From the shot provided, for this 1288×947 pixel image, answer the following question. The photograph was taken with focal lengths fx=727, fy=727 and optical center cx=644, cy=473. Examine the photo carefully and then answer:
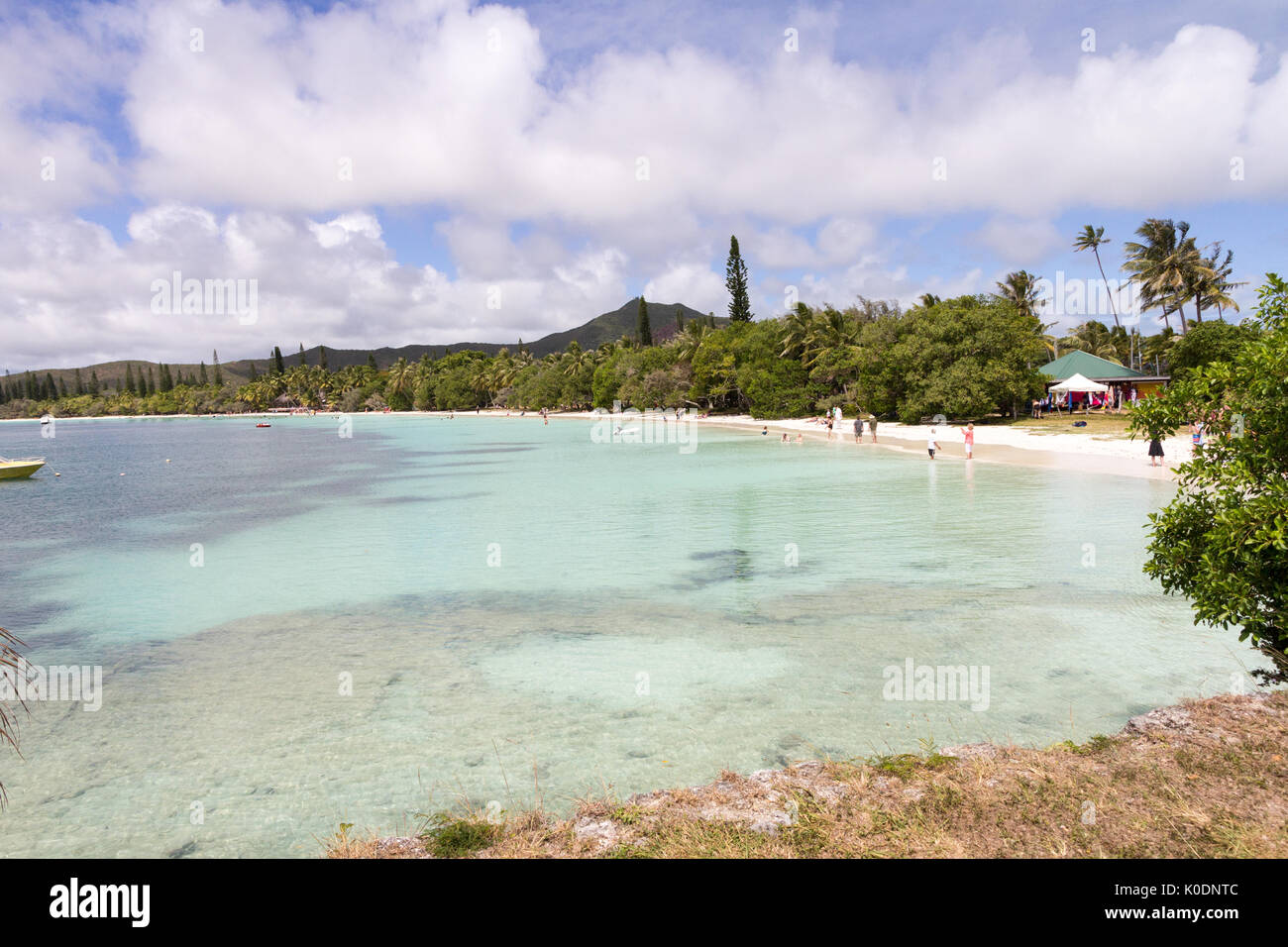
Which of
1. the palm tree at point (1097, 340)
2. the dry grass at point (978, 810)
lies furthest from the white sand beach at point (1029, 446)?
the palm tree at point (1097, 340)

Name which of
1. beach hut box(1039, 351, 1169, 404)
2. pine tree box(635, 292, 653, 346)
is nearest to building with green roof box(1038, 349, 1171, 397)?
beach hut box(1039, 351, 1169, 404)

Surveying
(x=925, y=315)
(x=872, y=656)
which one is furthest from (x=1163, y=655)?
(x=925, y=315)

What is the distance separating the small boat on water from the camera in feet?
120

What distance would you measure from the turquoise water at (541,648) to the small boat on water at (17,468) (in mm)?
20115

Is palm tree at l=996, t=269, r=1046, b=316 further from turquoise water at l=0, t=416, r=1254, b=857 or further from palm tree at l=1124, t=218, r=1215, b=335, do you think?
turquoise water at l=0, t=416, r=1254, b=857

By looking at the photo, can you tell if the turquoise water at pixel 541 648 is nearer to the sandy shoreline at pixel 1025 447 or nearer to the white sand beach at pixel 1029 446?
the sandy shoreline at pixel 1025 447

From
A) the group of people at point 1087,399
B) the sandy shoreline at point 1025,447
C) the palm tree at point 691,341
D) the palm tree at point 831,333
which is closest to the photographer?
the sandy shoreline at point 1025,447

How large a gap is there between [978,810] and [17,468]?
154 ft

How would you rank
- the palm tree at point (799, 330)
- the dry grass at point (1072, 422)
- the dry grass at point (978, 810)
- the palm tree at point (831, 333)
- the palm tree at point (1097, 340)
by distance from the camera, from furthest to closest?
the palm tree at point (1097, 340)
the palm tree at point (799, 330)
the palm tree at point (831, 333)
the dry grass at point (1072, 422)
the dry grass at point (978, 810)

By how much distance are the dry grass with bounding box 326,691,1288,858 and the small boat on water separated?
4325 cm

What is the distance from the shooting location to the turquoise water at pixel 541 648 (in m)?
6.10
